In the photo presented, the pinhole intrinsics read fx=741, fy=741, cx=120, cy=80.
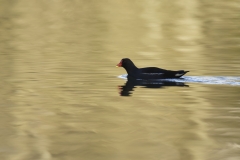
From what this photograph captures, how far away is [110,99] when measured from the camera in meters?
14.8

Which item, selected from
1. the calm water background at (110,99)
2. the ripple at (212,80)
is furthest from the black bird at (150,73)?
the calm water background at (110,99)

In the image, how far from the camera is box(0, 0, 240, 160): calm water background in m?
10.1

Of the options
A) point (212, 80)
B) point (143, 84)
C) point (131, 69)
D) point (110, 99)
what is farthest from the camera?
point (131, 69)

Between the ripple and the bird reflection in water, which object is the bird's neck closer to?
the bird reflection in water

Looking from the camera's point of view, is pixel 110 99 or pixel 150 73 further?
pixel 150 73

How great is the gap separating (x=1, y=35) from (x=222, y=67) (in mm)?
16140

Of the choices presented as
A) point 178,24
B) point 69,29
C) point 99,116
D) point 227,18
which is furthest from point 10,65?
point 227,18

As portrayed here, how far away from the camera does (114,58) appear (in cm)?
2377

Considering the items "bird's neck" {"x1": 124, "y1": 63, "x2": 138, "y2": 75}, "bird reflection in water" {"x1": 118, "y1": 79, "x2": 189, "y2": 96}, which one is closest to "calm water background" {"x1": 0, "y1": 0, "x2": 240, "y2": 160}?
"bird reflection in water" {"x1": 118, "y1": 79, "x2": 189, "y2": 96}

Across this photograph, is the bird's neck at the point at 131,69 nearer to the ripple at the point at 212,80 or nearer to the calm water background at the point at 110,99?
the calm water background at the point at 110,99

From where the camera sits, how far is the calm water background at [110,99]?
10.1 m

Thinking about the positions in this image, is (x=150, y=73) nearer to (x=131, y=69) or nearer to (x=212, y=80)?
(x=131, y=69)

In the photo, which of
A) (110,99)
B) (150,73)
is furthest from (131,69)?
(110,99)

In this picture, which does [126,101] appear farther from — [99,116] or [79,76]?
[79,76]
